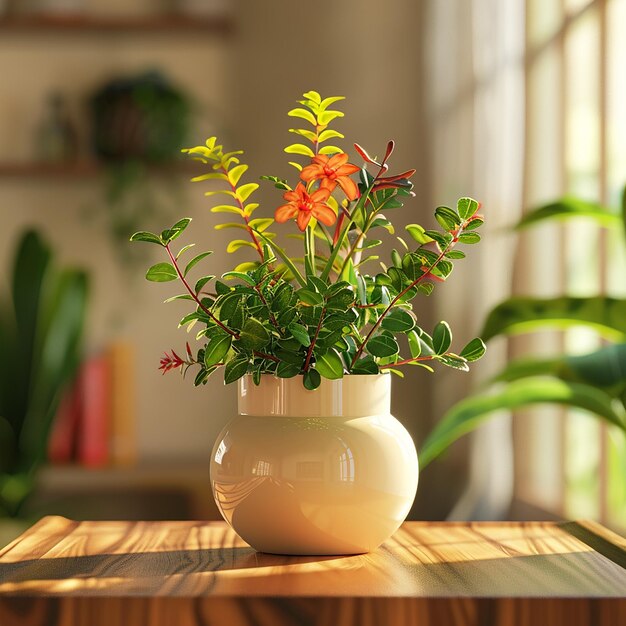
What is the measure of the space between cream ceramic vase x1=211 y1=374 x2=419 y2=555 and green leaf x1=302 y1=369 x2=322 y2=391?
16 millimetres

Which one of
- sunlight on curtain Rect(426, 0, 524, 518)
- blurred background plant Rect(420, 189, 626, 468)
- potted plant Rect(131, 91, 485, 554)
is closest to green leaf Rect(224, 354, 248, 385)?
potted plant Rect(131, 91, 485, 554)

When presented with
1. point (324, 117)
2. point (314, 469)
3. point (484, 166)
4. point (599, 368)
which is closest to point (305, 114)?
point (324, 117)

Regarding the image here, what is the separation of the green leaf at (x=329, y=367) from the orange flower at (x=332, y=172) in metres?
0.13

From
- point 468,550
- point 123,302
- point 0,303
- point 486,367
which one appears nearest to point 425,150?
point 486,367

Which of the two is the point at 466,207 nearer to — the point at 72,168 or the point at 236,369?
the point at 236,369

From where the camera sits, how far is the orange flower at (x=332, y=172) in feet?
2.66

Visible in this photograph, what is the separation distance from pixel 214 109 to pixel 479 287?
1316 mm

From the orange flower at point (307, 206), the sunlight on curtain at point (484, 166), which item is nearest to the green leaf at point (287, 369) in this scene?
the orange flower at point (307, 206)

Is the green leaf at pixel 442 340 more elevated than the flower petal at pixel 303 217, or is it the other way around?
the flower petal at pixel 303 217

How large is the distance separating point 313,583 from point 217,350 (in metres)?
0.20

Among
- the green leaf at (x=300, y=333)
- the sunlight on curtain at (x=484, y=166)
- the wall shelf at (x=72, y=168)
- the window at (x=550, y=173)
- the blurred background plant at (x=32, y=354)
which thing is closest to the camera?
the green leaf at (x=300, y=333)

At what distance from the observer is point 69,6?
307 cm

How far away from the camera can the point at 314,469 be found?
2.58 feet

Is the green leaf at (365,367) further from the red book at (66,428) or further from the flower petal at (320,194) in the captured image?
the red book at (66,428)
